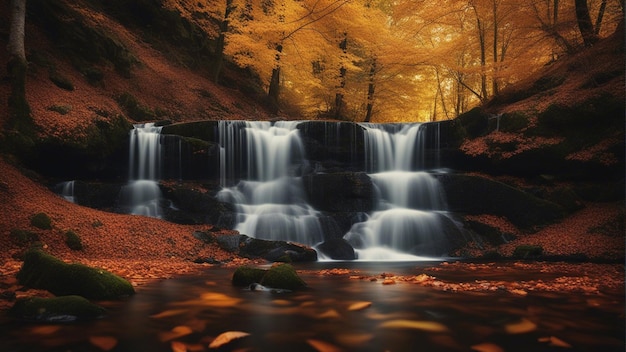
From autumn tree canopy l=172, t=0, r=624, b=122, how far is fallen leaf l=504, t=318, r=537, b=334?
A: 36.9 feet

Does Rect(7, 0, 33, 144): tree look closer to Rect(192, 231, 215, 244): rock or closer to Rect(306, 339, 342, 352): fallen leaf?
Rect(192, 231, 215, 244): rock

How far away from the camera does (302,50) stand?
21.6m

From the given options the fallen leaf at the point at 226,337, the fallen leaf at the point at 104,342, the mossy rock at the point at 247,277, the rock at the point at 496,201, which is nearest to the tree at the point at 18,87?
the mossy rock at the point at 247,277

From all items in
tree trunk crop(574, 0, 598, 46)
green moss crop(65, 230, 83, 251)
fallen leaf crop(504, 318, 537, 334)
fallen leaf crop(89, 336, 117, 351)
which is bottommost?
fallen leaf crop(504, 318, 537, 334)

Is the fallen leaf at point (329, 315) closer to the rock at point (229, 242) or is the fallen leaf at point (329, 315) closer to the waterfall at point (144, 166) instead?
the rock at point (229, 242)

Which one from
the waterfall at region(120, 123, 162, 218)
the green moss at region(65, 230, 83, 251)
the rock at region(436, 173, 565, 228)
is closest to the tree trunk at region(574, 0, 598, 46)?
the rock at region(436, 173, 565, 228)

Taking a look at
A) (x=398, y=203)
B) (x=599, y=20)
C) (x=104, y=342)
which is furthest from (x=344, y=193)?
(x=599, y=20)

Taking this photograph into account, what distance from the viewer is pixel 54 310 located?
4.05m

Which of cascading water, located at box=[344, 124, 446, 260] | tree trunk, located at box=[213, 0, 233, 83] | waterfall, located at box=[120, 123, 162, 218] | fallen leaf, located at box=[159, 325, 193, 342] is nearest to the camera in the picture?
fallen leaf, located at box=[159, 325, 193, 342]

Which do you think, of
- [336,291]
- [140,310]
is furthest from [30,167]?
[336,291]

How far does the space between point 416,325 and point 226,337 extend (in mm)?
2048

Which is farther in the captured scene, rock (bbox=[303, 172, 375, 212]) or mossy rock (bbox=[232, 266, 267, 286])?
rock (bbox=[303, 172, 375, 212])

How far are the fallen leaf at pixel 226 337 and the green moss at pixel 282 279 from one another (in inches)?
83.5

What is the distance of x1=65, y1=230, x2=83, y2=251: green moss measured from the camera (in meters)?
8.53
